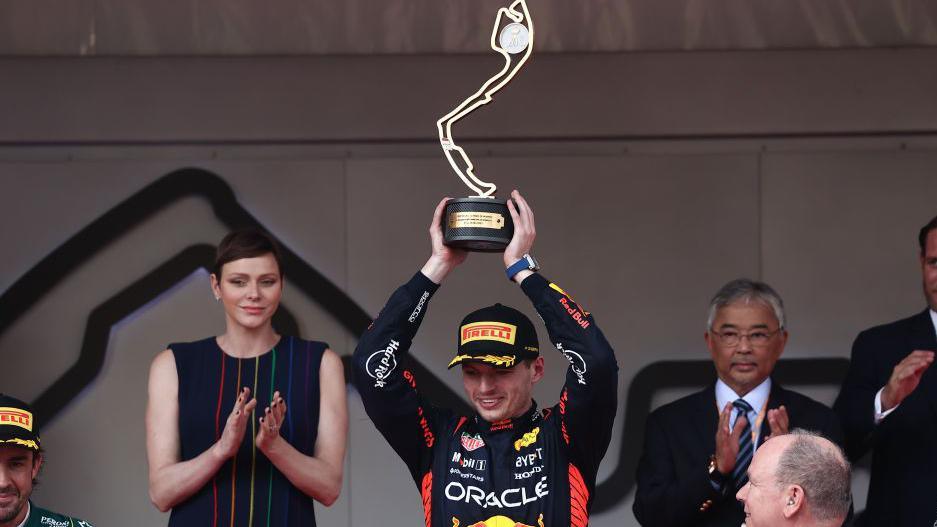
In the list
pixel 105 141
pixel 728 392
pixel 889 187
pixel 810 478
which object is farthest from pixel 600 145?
pixel 810 478

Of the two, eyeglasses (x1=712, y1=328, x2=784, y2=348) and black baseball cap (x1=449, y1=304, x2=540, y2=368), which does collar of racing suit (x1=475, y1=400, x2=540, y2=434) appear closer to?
black baseball cap (x1=449, y1=304, x2=540, y2=368)

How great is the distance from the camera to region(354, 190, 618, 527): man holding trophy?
3.17 metres

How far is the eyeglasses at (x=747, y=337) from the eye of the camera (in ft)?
13.6

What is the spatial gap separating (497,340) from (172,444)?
95 cm

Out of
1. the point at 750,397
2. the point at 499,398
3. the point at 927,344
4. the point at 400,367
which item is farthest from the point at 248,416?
the point at 927,344

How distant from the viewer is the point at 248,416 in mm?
3498

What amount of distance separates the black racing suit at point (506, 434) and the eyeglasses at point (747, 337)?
0.99 meters

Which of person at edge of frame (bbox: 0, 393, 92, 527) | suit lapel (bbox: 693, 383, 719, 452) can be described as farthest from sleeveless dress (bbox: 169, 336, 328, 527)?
suit lapel (bbox: 693, 383, 719, 452)

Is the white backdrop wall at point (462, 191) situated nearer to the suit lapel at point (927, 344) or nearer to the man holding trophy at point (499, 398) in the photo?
the suit lapel at point (927, 344)

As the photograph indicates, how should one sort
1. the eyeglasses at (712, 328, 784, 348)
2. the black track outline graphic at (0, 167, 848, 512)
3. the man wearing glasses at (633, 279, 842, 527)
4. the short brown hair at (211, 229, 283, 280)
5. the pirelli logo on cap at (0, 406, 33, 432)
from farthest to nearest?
1. the black track outline graphic at (0, 167, 848, 512)
2. the eyeglasses at (712, 328, 784, 348)
3. the man wearing glasses at (633, 279, 842, 527)
4. the short brown hair at (211, 229, 283, 280)
5. the pirelli logo on cap at (0, 406, 33, 432)

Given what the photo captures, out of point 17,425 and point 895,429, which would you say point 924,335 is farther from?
point 17,425

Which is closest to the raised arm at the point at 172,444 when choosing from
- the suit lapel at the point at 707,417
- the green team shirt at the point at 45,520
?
the green team shirt at the point at 45,520

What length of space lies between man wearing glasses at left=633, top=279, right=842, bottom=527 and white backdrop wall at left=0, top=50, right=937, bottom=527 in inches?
44.9

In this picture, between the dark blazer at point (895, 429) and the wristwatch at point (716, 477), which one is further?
the dark blazer at point (895, 429)
